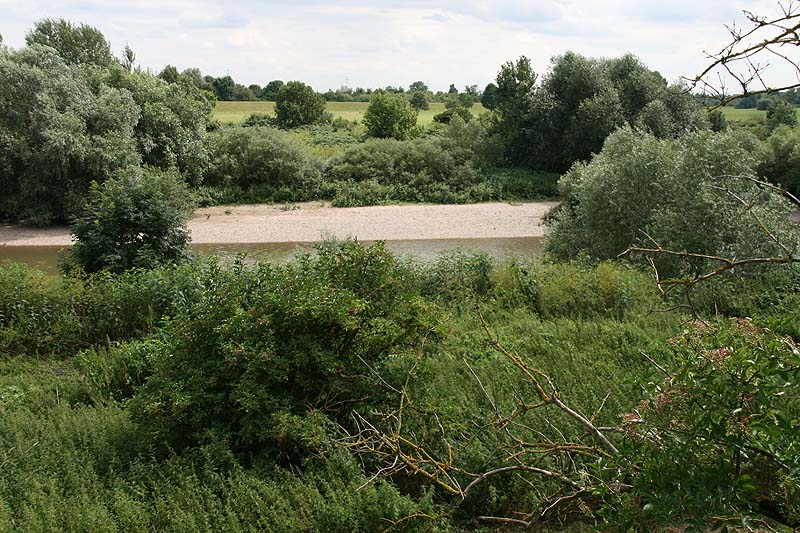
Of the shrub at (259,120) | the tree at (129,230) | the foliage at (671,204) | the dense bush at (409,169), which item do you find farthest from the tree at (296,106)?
the tree at (129,230)

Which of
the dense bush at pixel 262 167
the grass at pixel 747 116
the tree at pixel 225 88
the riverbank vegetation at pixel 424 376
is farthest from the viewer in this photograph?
the tree at pixel 225 88

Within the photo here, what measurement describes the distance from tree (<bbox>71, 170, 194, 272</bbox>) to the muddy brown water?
761cm

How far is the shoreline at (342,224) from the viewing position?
24.4m

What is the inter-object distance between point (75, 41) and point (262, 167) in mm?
17475

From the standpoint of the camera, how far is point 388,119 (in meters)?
41.0

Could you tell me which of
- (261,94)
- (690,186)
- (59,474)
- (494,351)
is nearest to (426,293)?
(494,351)

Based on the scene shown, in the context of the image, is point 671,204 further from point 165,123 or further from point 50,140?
point 165,123

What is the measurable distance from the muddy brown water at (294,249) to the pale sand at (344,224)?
19.1 inches

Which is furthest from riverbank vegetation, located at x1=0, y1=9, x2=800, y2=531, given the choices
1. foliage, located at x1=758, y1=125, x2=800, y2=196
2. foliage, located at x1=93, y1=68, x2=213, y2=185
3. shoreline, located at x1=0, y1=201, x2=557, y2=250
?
foliage, located at x1=758, y1=125, x2=800, y2=196

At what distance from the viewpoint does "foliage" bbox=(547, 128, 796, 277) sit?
1303 cm

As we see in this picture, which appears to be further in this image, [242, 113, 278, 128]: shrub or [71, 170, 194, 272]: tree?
[242, 113, 278, 128]: shrub

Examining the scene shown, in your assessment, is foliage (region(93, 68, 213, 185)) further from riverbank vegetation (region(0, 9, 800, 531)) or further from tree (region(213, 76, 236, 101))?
tree (region(213, 76, 236, 101))

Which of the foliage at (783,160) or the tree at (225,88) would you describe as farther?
the tree at (225,88)

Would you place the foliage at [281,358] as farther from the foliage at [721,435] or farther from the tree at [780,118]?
the tree at [780,118]
